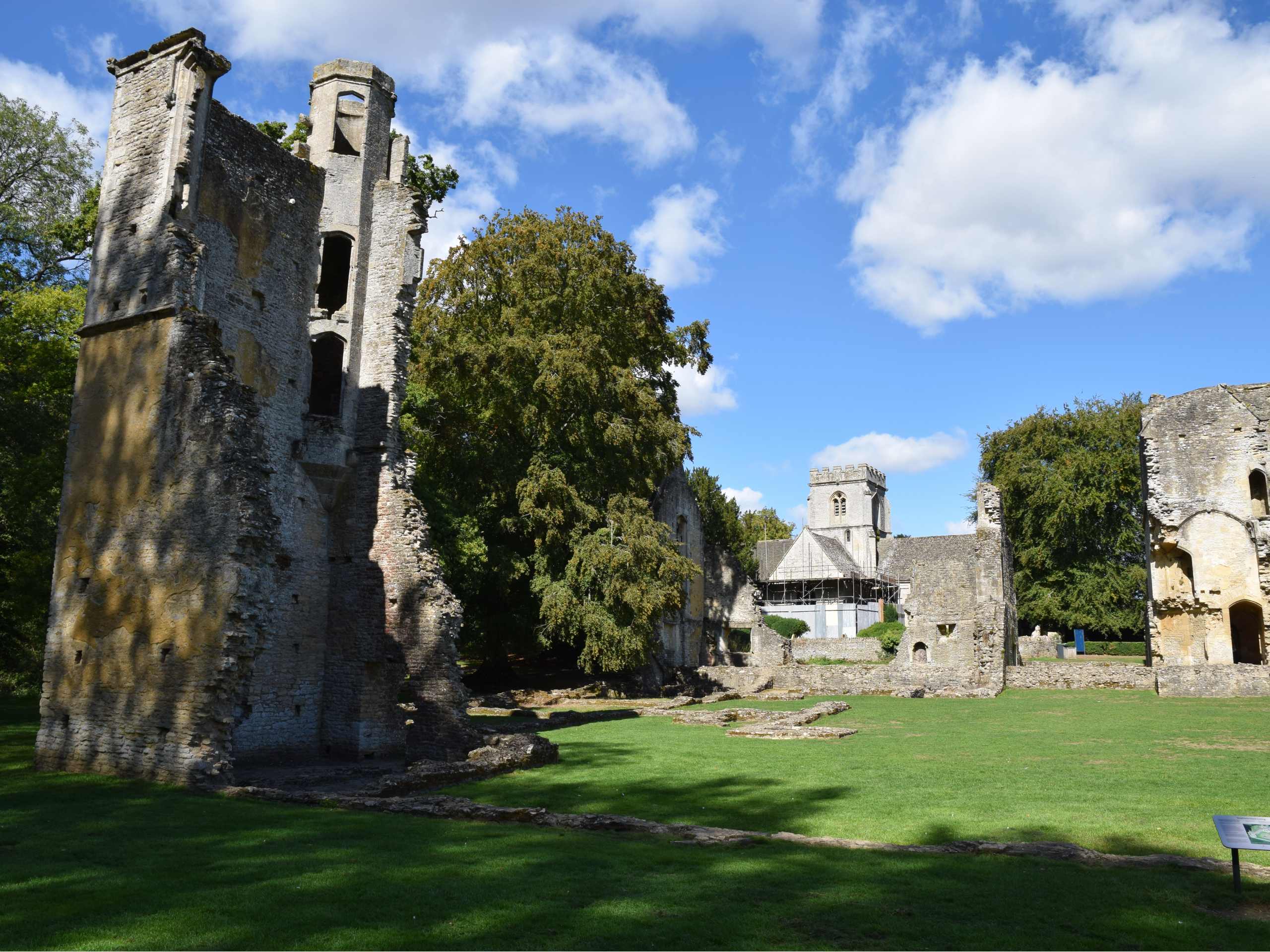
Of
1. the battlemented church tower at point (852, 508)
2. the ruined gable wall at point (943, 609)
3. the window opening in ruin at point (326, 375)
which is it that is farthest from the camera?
the battlemented church tower at point (852, 508)

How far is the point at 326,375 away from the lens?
1780 cm

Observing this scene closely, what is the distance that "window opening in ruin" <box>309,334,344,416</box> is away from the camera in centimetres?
1739

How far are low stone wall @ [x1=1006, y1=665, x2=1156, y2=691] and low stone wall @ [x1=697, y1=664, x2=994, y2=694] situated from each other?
1758 mm

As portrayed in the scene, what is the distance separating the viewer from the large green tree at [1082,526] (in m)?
45.9

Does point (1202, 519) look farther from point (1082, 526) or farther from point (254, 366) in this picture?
point (254, 366)

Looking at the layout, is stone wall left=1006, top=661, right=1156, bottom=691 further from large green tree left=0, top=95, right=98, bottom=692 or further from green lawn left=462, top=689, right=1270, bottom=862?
large green tree left=0, top=95, right=98, bottom=692

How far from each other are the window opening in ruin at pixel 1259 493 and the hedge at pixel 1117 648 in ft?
46.4

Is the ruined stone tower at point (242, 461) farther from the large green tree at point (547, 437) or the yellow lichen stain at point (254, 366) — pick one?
the large green tree at point (547, 437)

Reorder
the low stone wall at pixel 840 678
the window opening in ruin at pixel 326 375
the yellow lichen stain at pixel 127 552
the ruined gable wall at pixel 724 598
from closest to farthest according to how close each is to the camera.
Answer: the yellow lichen stain at pixel 127 552
the window opening in ruin at pixel 326 375
the low stone wall at pixel 840 678
the ruined gable wall at pixel 724 598

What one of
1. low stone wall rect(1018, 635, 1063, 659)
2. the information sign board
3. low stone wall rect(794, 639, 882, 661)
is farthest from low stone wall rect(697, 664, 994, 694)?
the information sign board

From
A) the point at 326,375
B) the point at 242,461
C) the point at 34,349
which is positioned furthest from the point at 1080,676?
the point at 34,349

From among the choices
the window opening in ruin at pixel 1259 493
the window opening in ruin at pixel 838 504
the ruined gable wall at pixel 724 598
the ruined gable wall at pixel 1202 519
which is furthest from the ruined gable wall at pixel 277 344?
the window opening in ruin at pixel 838 504

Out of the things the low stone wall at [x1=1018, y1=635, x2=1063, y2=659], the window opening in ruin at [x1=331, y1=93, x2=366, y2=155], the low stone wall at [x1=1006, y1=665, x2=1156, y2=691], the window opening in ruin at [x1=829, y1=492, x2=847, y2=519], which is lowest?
the low stone wall at [x1=1006, y1=665, x2=1156, y2=691]

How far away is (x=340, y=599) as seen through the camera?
16.3 meters
